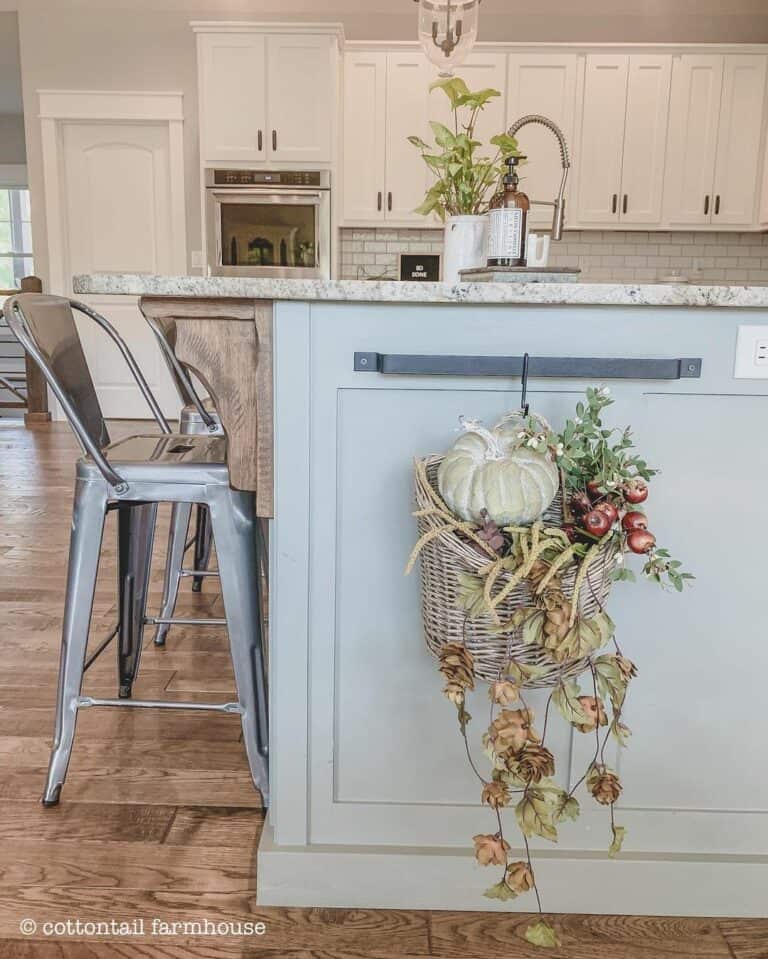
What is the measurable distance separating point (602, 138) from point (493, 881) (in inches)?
203

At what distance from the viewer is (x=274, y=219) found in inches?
207

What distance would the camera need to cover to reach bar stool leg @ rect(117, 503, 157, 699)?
1.89 metres

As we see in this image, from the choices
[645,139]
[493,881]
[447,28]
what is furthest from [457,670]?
[645,139]

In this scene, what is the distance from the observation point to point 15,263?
1080cm

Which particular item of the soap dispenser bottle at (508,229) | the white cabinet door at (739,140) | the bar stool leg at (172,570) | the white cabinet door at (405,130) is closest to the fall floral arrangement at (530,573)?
the soap dispenser bottle at (508,229)

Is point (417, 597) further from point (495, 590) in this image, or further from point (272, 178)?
point (272, 178)

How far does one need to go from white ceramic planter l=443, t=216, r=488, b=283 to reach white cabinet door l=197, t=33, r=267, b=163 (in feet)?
13.5

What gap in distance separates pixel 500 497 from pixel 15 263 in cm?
1142

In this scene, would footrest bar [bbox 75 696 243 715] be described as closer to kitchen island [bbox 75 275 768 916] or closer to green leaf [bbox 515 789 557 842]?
kitchen island [bbox 75 275 768 916]

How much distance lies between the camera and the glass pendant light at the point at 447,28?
2.89m

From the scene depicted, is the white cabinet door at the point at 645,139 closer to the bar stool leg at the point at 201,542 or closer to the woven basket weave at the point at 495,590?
the bar stool leg at the point at 201,542

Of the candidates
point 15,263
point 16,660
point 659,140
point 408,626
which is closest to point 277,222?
point 659,140

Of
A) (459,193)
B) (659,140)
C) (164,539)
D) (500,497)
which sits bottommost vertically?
(164,539)

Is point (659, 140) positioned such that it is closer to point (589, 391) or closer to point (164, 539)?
point (164, 539)
